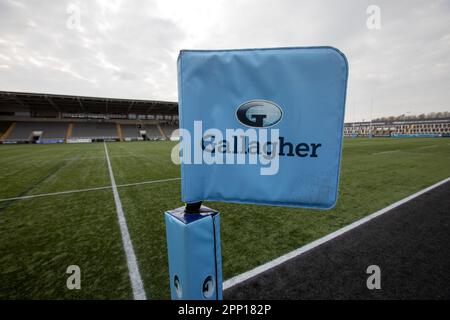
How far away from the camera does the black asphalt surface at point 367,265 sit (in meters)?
1.61

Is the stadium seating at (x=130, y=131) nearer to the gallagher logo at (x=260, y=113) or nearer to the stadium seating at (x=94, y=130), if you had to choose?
the stadium seating at (x=94, y=130)

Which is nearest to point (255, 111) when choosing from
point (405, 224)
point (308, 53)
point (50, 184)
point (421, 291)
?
point (308, 53)

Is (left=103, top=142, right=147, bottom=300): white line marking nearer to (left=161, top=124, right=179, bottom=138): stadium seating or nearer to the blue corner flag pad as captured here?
the blue corner flag pad

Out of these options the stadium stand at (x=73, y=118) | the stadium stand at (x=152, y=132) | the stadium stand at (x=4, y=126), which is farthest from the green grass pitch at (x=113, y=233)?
the stadium stand at (x=4, y=126)

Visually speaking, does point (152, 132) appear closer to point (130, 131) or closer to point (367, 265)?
point (130, 131)

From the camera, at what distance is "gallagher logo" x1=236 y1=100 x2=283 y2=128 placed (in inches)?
32.6

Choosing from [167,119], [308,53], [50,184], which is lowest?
[50,184]

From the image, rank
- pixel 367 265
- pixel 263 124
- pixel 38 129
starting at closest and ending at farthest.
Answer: pixel 263 124 < pixel 367 265 < pixel 38 129

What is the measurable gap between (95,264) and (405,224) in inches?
155

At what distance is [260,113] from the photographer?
839 millimetres

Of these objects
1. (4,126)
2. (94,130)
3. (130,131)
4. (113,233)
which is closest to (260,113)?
(113,233)

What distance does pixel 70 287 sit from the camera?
170cm

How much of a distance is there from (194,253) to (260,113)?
2.30ft
